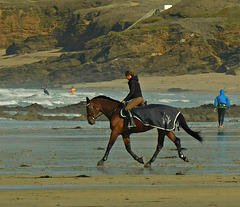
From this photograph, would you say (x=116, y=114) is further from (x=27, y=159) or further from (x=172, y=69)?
(x=172, y=69)

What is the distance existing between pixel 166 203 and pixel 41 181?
2.68 metres

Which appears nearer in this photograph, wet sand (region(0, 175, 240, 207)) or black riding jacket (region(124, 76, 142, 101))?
wet sand (region(0, 175, 240, 207))

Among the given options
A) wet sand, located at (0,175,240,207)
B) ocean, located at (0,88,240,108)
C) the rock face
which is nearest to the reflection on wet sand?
wet sand, located at (0,175,240,207)

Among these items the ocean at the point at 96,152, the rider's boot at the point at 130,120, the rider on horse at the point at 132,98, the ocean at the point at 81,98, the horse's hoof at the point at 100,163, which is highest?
the rider on horse at the point at 132,98

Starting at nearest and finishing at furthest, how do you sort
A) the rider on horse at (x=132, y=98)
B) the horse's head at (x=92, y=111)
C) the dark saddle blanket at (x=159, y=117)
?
the dark saddle blanket at (x=159, y=117) → the rider on horse at (x=132, y=98) → the horse's head at (x=92, y=111)

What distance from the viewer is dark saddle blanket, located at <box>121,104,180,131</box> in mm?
14148

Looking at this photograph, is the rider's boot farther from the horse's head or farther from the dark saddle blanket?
the horse's head

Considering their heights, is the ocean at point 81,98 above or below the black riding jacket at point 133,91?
below

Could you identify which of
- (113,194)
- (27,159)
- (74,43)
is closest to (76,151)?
(27,159)

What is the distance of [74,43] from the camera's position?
104m

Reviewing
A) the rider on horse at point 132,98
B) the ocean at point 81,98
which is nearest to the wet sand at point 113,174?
the rider on horse at point 132,98

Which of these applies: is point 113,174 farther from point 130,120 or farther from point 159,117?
point 130,120

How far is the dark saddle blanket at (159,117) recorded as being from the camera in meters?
14.1

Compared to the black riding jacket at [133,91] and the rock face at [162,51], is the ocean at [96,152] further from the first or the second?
the rock face at [162,51]
